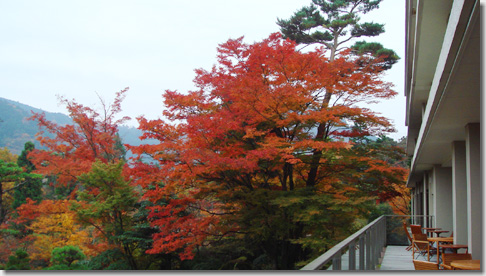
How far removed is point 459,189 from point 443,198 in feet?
15.6

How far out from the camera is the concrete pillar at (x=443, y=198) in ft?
42.5

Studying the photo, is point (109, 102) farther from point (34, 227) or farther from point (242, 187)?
point (242, 187)

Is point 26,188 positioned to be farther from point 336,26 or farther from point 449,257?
point 449,257

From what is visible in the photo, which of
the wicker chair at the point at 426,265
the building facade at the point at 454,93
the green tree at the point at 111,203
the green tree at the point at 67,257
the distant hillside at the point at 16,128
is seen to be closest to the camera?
the building facade at the point at 454,93

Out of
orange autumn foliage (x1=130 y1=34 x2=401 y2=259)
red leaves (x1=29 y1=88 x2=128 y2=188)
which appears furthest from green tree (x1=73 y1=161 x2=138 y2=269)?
red leaves (x1=29 y1=88 x2=128 y2=188)

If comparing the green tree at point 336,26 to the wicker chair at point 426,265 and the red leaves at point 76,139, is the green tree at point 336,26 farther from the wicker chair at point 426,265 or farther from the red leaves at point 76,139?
the wicker chair at point 426,265

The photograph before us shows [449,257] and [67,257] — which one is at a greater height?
[449,257]

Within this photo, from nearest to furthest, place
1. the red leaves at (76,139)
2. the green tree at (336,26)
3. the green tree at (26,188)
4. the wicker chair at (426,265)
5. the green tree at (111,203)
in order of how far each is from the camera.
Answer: the wicker chair at (426,265)
the green tree at (111,203)
the green tree at (336,26)
the red leaves at (76,139)
the green tree at (26,188)

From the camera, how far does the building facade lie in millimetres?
3594

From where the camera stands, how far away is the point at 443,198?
13.1m

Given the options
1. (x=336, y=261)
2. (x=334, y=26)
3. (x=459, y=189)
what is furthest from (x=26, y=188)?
(x=336, y=261)

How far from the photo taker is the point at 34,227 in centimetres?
2033

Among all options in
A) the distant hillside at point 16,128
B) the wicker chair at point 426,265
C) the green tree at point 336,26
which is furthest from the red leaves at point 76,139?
the wicker chair at point 426,265

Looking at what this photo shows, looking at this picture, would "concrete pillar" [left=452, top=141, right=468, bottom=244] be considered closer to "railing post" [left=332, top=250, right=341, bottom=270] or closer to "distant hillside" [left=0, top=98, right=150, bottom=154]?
"railing post" [left=332, top=250, right=341, bottom=270]
